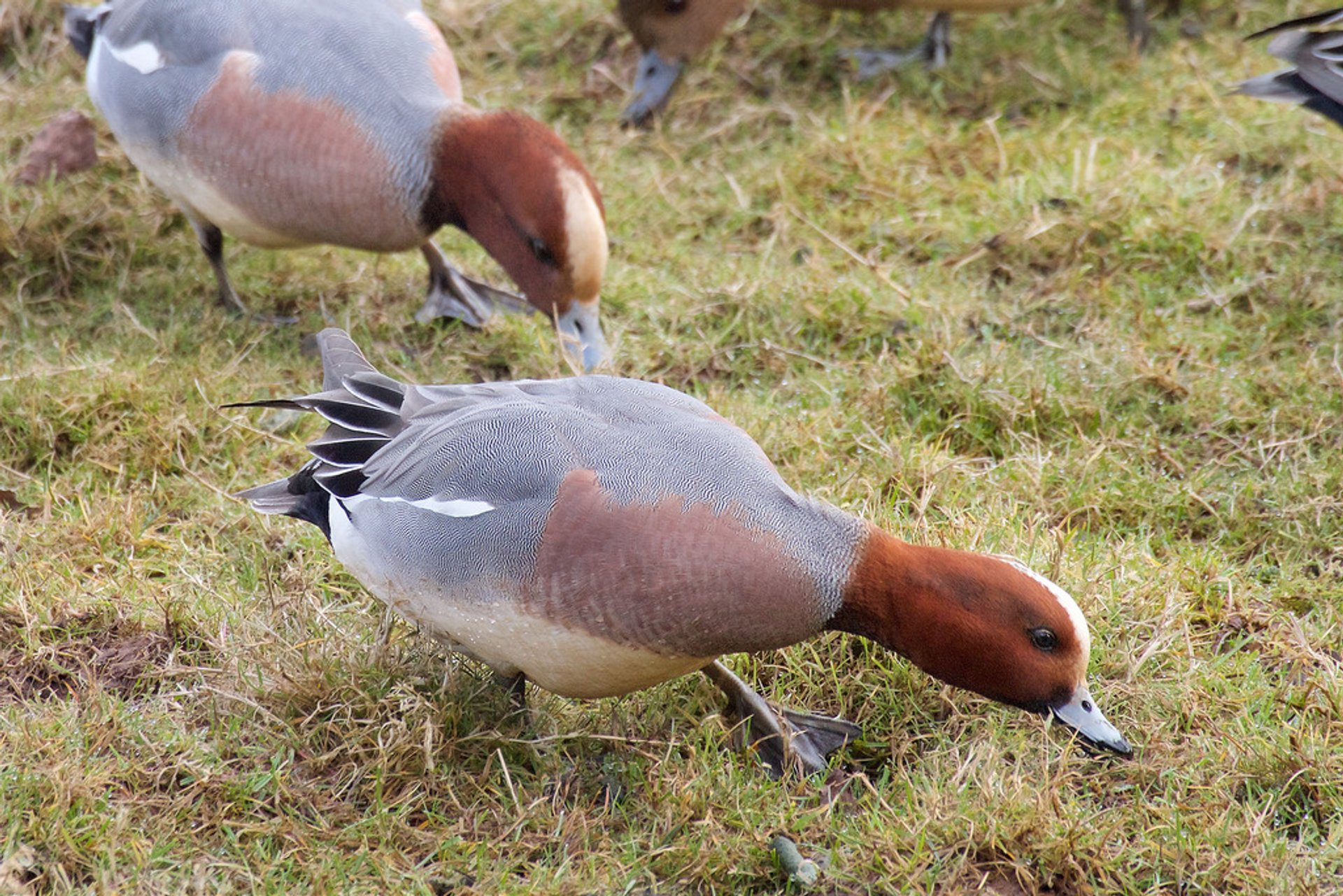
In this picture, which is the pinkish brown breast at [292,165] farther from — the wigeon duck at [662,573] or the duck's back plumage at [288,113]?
the wigeon duck at [662,573]

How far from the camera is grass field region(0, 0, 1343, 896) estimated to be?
8.45 ft

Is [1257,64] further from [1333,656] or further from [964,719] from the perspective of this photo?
[964,719]

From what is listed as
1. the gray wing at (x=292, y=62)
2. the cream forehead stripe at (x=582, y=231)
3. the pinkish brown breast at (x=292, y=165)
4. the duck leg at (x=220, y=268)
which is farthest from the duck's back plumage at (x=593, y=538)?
the duck leg at (x=220, y=268)

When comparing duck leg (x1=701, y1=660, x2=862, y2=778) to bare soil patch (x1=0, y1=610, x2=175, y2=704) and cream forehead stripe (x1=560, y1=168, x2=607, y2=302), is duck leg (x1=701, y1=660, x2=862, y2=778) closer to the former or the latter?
bare soil patch (x1=0, y1=610, x2=175, y2=704)

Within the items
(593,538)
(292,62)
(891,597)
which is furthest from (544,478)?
(292,62)

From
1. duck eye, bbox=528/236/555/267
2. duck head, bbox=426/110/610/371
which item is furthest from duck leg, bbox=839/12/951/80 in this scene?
duck eye, bbox=528/236/555/267

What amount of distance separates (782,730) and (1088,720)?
584 millimetres

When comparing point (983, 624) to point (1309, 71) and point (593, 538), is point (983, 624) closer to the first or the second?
point (593, 538)

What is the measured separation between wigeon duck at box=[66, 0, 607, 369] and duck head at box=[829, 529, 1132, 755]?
59.9 inches

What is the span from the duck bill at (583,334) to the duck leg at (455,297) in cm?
42

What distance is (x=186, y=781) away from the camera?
2.67m

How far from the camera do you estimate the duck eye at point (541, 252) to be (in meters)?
3.78

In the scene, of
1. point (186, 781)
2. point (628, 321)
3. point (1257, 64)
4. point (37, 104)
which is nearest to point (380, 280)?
point (628, 321)

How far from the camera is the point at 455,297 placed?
4.38 meters
